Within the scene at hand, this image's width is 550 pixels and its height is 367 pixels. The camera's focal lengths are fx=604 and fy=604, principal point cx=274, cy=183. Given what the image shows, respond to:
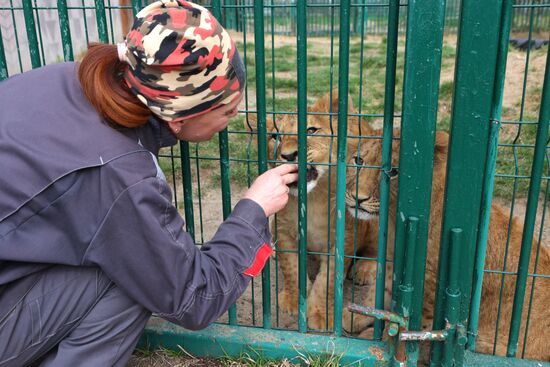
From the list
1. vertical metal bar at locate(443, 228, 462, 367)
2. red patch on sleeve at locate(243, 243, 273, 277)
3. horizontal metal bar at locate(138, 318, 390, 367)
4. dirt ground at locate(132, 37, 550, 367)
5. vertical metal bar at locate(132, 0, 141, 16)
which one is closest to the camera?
red patch on sleeve at locate(243, 243, 273, 277)

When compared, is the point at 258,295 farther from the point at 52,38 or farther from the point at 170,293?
the point at 52,38

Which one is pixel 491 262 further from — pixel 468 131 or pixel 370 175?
pixel 468 131

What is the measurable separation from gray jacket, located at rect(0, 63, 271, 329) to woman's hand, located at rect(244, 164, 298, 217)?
0.37 m

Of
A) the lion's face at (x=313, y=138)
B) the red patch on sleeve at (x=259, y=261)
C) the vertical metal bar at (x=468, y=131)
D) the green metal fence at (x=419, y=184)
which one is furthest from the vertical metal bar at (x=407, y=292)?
the lion's face at (x=313, y=138)

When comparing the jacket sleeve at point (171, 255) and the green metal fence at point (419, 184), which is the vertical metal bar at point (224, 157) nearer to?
the green metal fence at point (419, 184)

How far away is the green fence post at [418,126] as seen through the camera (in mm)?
2336

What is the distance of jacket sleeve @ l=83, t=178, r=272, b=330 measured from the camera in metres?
2.04

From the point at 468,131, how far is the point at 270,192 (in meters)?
0.84

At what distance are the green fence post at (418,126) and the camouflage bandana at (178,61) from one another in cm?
75

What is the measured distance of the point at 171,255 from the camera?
211 cm

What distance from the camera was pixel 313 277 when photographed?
4566 mm

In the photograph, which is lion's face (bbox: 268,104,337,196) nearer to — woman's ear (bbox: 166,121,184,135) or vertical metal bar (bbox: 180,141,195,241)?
vertical metal bar (bbox: 180,141,195,241)

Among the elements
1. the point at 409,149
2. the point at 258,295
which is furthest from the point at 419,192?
the point at 258,295

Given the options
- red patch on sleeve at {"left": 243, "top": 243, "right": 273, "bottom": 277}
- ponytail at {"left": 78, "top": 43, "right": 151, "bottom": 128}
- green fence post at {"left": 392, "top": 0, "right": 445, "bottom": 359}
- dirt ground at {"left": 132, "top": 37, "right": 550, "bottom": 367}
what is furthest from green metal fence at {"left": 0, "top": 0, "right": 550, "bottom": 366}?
ponytail at {"left": 78, "top": 43, "right": 151, "bottom": 128}
